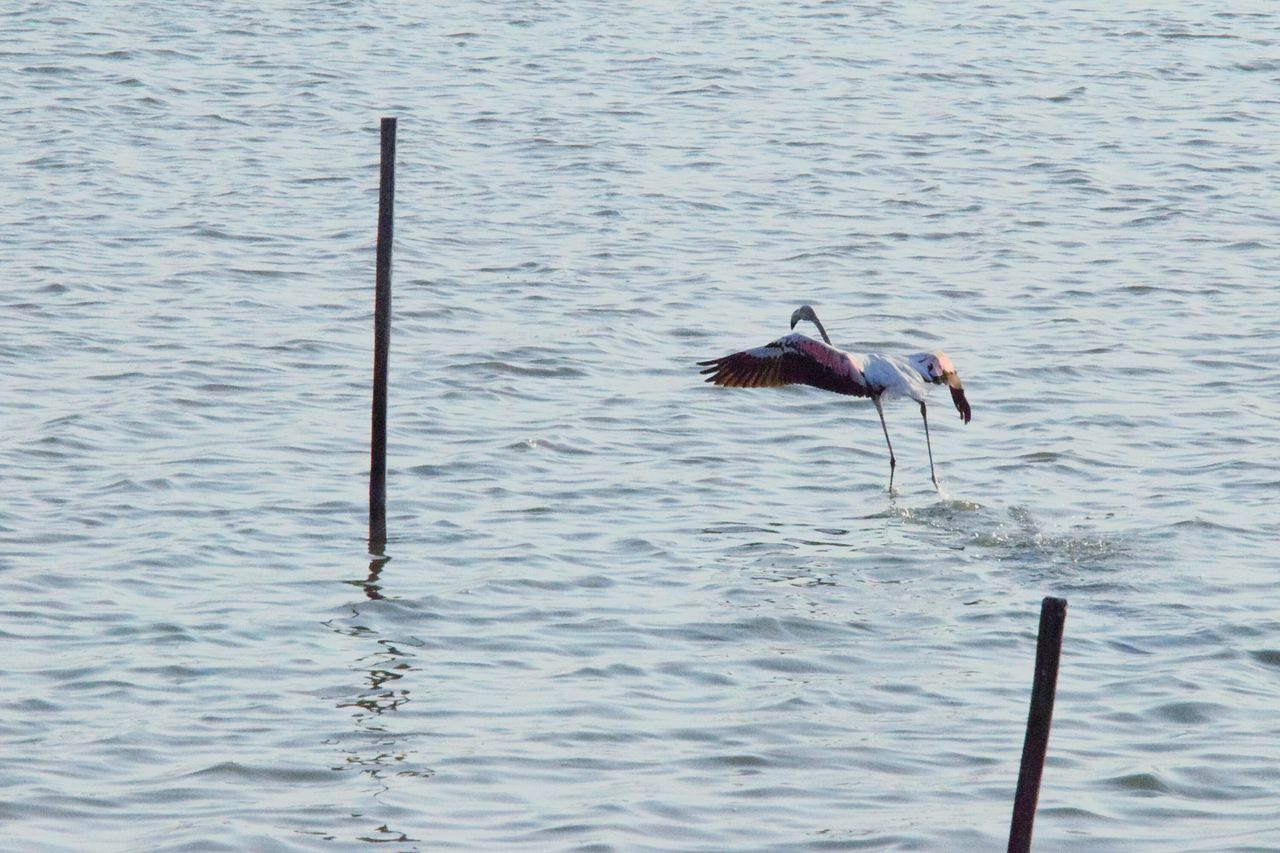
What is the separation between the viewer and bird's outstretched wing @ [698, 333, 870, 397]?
435 inches

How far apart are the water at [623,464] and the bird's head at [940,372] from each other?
576mm

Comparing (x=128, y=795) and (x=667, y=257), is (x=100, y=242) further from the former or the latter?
(x=128, y=795)

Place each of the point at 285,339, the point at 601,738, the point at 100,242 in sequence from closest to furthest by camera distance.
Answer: the point at 601,738 → the point at 285,339 → the point at 100,242

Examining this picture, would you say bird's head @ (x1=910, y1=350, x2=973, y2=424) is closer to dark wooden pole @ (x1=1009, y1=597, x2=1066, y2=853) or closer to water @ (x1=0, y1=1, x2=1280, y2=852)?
water @ (x1=0, y1=1, x2=1280, y2=852)

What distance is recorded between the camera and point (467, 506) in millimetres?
10953

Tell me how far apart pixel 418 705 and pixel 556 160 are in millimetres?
13873

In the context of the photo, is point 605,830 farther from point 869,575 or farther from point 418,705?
point 869,575

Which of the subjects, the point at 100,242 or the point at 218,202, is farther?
the point at 218,202

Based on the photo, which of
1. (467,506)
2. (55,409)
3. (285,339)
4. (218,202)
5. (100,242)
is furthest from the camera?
(218,202)

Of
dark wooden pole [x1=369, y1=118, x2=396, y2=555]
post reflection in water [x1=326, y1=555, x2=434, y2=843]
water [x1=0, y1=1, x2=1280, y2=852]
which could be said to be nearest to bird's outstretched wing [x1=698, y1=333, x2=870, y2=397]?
water [x1=0, y1=1, x2=1280, y2=852]

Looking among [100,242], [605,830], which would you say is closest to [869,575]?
[605,830]

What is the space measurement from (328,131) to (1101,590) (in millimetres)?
14692

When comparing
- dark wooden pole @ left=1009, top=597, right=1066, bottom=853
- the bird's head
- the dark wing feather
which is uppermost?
dark wooden pole @ left=1009, top=597, right=1066, bottom=853

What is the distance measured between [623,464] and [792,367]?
1.29 m
